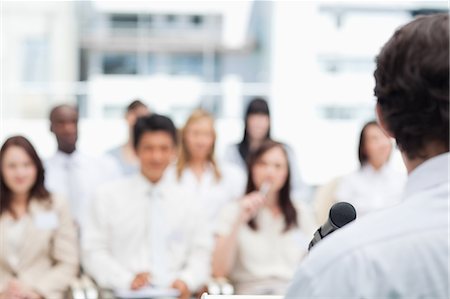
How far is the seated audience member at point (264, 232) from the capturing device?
10.7 feet

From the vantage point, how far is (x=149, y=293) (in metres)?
3.11

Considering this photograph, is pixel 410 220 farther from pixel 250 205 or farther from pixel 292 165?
pixel 292 165

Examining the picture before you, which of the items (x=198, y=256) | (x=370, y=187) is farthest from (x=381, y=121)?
(x=370, y=187)

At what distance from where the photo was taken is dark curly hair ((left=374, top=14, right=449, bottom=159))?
845 millimetres

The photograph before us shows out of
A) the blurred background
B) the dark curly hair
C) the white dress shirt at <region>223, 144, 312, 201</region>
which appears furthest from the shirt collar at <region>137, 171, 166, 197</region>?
the dark curly hair

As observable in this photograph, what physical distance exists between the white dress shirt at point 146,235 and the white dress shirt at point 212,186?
24cm

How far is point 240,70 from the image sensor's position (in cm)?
1589

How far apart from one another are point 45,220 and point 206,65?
12.8 meters

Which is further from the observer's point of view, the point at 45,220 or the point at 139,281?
the point at 45,220

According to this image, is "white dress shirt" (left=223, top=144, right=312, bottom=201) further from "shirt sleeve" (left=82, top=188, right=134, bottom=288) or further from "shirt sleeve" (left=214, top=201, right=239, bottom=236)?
"shirt sleeve" (left=82, top=188, right=134, bottom=288)

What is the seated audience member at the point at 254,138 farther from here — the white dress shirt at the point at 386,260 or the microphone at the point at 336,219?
the white dress shirt at the point at 386,260

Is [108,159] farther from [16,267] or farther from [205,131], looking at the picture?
[16,267]

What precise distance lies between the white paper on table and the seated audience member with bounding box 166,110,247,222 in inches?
23.3

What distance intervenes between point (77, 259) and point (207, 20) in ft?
45.6
